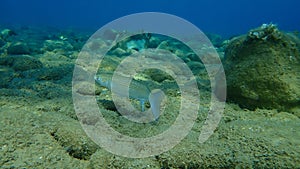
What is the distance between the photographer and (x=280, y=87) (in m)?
3.55

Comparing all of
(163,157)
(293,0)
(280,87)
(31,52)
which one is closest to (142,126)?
(163,157)

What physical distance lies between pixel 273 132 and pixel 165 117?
4.29ft

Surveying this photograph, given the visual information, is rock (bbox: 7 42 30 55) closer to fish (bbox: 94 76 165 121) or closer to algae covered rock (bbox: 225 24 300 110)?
fish (bbox: 94 76 165 121)

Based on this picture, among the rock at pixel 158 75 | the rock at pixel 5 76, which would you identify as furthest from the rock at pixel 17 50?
the rock at pixel 158 75

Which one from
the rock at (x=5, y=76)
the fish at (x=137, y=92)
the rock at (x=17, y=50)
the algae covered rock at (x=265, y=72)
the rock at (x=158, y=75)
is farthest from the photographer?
the rock at (x=17, y=50)

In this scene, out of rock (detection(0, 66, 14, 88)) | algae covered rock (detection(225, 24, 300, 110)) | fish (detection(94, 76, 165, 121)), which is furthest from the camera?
rock (detection(0, 66, 14, 88))

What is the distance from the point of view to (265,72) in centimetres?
368

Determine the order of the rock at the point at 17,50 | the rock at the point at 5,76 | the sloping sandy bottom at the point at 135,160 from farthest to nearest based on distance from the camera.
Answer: the rock at the point at 17,50 → the rock at the point at 5,76 → the sloping sandy bottom at the point at 135,160

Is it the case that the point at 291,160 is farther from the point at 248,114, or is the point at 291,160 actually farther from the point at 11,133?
the point at 11,133

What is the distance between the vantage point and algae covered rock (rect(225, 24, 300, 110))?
3.56 meters

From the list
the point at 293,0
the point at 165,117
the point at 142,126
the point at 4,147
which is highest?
the point at 293,0

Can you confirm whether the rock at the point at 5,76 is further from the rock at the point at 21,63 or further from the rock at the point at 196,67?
the rock at the point at 196,67

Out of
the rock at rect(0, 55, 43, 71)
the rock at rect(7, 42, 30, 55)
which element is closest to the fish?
the rock at rect(0, 55, 43, 71)

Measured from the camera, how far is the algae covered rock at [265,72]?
3562mm
